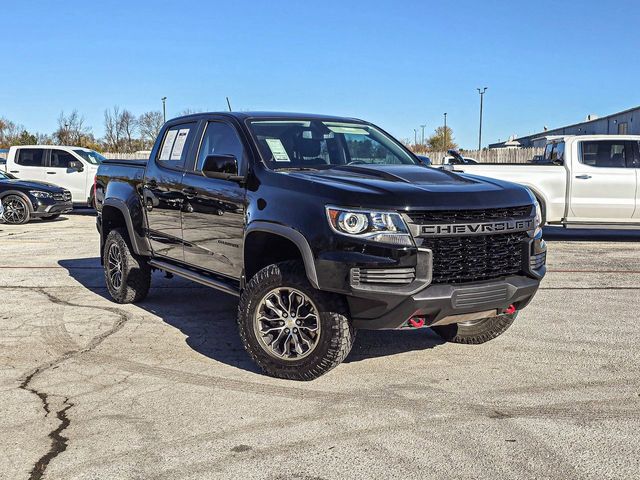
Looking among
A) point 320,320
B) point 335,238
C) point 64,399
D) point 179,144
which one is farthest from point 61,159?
point 335,238

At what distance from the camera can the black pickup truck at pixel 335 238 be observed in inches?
170

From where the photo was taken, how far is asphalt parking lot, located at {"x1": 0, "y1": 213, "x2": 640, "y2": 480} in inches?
138

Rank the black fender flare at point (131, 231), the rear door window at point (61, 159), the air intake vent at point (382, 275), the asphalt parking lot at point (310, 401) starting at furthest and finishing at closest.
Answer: the rear door window at point (61, 159), the black fender flare at point (131, 231), the air intake vent at point (382, 275), the asphalt parking lot at point (310, 401)

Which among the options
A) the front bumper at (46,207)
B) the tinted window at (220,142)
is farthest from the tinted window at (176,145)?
the front bumper at (46,207)

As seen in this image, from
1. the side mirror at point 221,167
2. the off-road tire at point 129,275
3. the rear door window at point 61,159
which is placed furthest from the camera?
the rear door window at point 61,159

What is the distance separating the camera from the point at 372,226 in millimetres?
4320

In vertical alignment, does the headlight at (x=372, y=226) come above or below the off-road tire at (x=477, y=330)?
above

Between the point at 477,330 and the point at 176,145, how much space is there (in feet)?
10.1

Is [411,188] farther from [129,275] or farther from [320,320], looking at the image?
[129,275]

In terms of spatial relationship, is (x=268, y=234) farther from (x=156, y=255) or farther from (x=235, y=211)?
(x=156, y=255)

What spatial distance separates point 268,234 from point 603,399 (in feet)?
7.88

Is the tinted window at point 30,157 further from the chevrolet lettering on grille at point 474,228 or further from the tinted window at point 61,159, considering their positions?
the chevrolet lettering on grille at point 474,228

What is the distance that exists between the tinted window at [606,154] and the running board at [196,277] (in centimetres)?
853

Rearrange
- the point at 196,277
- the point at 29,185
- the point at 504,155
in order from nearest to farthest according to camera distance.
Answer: the point at 196,277 < the point at 29,185 < the point at 504,155
